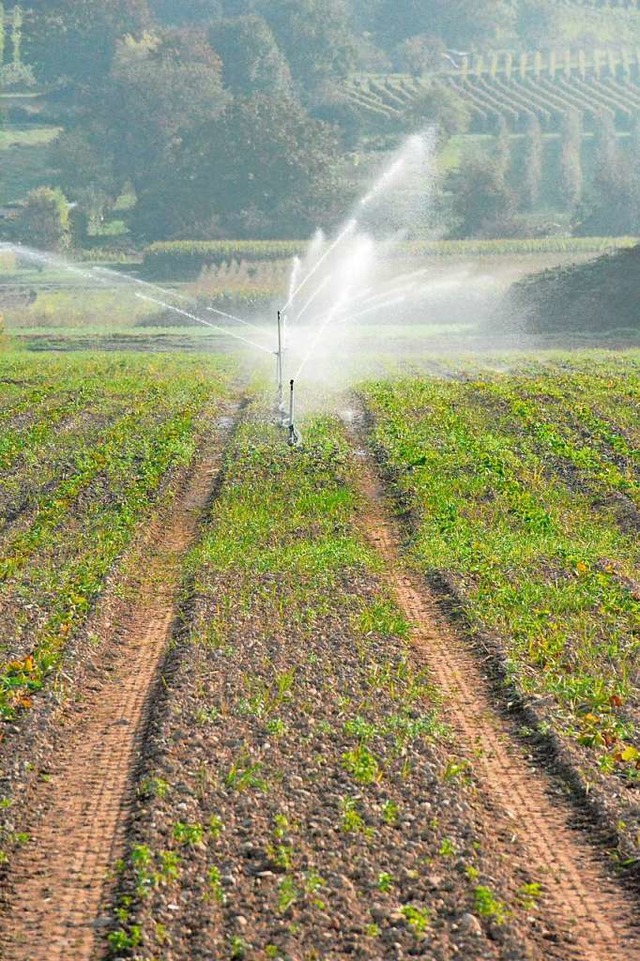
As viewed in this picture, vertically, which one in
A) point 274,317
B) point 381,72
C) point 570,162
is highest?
point 381,72

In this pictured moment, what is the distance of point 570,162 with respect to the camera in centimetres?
12431

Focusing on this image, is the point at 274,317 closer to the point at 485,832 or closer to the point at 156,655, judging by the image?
the point at 156,655

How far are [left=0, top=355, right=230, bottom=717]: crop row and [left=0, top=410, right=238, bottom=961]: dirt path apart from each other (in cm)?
59

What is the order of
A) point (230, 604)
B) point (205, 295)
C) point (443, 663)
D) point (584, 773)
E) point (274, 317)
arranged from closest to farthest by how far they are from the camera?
1. point (584, 773)
2. point (443, 663)
3. point (230, 604)
4. point (274, 317)
5. point (205, 295)

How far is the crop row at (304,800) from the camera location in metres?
9.10

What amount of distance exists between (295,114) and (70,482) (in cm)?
9227

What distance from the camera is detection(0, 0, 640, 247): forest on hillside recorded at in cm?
10812

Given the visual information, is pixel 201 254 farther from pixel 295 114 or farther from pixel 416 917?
pixel 416 917

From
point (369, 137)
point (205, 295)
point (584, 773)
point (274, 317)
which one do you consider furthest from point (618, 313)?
point (369, 137)

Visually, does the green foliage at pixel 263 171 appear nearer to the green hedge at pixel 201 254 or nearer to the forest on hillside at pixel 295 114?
the forest on hillside at pixel 295 114

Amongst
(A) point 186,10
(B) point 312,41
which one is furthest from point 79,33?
(A) point 186,10

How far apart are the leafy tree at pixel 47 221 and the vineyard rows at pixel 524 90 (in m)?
44.3

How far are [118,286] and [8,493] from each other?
69.7 meters

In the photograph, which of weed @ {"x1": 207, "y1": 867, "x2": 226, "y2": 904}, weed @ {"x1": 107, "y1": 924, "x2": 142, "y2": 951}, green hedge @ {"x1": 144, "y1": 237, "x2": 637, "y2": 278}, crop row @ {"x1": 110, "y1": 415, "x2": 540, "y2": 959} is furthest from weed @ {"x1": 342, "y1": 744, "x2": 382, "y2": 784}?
green hedge @ {"x1": 144, "y1": 237, "x2": 637, "y2": 278}
